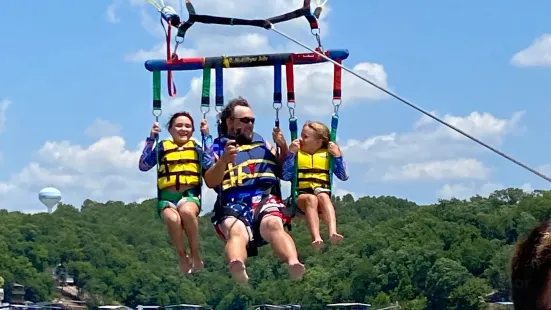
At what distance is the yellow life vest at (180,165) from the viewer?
29.4ft

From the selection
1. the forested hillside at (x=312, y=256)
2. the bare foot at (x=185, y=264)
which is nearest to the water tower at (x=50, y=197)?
the forested hillside at (x=312, y=256)

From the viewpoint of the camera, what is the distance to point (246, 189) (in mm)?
8891

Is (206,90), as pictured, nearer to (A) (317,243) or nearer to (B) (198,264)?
(B) (198,264)

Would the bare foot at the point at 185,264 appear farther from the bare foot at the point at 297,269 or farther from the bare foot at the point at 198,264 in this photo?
the bare foot at the point at 297,269

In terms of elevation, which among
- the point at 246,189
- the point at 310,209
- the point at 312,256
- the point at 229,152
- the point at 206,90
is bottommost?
the point at 310,209

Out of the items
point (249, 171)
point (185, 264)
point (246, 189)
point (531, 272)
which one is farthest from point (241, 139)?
point (531, 272)

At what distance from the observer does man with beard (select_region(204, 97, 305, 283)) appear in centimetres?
847

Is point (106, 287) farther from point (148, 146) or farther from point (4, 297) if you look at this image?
point (148, 146)

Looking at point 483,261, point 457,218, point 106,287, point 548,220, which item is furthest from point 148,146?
point 106,287

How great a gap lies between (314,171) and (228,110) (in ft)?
2.33

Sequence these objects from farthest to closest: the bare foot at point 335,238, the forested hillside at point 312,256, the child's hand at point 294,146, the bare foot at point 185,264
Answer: the forested hillside at point 312,256 → the bare foot at point 185,264 → the child's hand at point 294,146 → the bare foot at point 335,238

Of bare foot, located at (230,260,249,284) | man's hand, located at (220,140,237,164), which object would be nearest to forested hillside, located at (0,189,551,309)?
man's hand, located at (220,140,237,164)

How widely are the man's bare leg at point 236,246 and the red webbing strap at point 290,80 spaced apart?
100 cm

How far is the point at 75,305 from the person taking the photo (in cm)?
10481
